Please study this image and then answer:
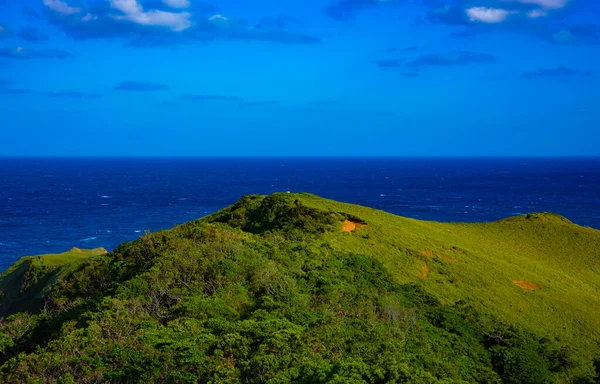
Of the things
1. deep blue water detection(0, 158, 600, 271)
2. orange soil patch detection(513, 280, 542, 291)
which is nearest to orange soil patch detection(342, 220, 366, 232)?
orange soil patch detection(513, 280, 542, 291)

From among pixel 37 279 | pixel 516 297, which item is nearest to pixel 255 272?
pixel 516 297

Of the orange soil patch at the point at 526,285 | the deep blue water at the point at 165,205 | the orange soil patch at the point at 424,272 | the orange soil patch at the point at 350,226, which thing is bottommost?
the deep blue water at the point at 165,205

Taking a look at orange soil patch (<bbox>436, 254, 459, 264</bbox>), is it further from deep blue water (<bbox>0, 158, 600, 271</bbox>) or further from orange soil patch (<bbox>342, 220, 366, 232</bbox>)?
deep blue water (<bbox>0, 158, 600, 271</bbox>)

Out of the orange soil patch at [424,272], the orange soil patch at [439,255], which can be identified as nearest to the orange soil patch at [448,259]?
the orange soil patch at [439,255]

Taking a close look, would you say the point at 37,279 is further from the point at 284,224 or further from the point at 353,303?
the point at 353,303

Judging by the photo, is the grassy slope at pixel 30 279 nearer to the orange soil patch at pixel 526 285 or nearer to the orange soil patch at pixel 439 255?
the orange soil patch at pixel 439 255

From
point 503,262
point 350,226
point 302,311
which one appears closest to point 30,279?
point 350,226

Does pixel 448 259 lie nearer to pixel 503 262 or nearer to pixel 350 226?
pixel 503 262
